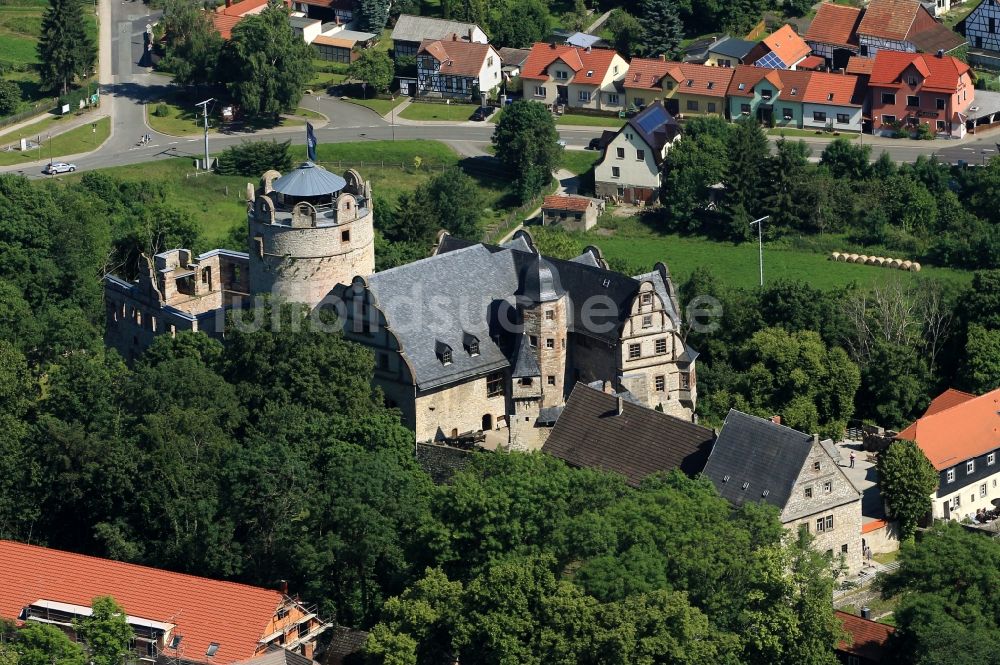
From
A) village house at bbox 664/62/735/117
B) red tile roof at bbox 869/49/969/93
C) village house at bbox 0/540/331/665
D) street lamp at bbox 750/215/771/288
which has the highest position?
red tile roof at bbox 869/49/969/93

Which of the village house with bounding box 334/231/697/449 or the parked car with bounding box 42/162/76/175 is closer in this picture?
the village house with bounding box 334/231/697/449

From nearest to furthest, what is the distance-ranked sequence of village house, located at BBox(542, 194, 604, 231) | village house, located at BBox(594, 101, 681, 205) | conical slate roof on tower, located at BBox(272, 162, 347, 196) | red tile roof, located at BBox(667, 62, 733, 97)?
conical slate roof on tower, located at BBox(272, 162, 347, 196) → village house, located at BBox(542, 194, 604, 231) → village house, located at BBox(594, 101, 681, 205) → red tile roof, located at BBox(667, 62, 733, 97)

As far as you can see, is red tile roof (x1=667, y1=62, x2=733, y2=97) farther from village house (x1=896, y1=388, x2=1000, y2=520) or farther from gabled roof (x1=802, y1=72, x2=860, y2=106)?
village house (x1=896, y1=388, x2=1000, y2=520)

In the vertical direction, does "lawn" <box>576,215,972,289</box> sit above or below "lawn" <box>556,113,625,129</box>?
below

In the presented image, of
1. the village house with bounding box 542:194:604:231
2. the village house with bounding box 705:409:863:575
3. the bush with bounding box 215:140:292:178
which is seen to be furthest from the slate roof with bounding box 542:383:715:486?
the bush with bounding box 215:140:292:178

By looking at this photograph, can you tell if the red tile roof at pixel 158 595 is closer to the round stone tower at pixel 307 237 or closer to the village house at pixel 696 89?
the round stone tower at pixel 307 237

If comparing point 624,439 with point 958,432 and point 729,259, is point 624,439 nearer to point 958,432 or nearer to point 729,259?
point 958,432

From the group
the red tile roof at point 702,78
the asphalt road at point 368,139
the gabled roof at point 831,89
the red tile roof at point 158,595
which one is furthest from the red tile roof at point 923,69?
the red tile roof at point 158,595
